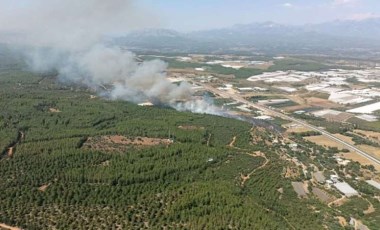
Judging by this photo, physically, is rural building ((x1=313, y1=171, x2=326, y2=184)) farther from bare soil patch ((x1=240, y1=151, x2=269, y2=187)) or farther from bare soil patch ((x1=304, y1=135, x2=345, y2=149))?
bare soil patch ((x1=304, y1=135, x2=345, y2=149))

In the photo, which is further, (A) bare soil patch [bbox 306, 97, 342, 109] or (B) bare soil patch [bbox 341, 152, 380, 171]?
(A) bare soil patch [bbox 306, 97, 342, 109]

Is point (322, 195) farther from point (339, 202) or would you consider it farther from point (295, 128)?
point (295, 128)

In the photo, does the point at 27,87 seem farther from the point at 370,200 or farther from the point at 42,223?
the point at 370,200

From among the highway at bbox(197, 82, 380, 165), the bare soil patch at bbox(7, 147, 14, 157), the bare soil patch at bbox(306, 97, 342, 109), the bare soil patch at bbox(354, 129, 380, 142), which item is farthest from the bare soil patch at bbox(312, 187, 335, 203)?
the bare soil patch at bbox(306, 97, 342, 109)

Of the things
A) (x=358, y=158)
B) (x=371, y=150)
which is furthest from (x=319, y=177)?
(x=371, y=150)

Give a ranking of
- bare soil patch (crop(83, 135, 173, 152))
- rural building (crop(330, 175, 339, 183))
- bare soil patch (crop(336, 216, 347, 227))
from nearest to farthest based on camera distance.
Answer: bare soil patch (crop(336, 216, 347, 227)) < rural building (crop(330, 175, 339, 183)) < bare soil patch (crop(83, 135, 173, 152))

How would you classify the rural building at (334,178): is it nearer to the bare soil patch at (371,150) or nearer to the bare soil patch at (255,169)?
the bare soil patch at (255,169)

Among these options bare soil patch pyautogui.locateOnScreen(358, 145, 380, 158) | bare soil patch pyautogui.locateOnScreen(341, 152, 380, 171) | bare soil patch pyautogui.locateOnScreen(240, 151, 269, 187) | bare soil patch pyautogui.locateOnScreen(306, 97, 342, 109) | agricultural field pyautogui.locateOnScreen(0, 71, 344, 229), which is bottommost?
bare soil patch pyautogui.locateOnScreen(306, 97, 342, 109)
